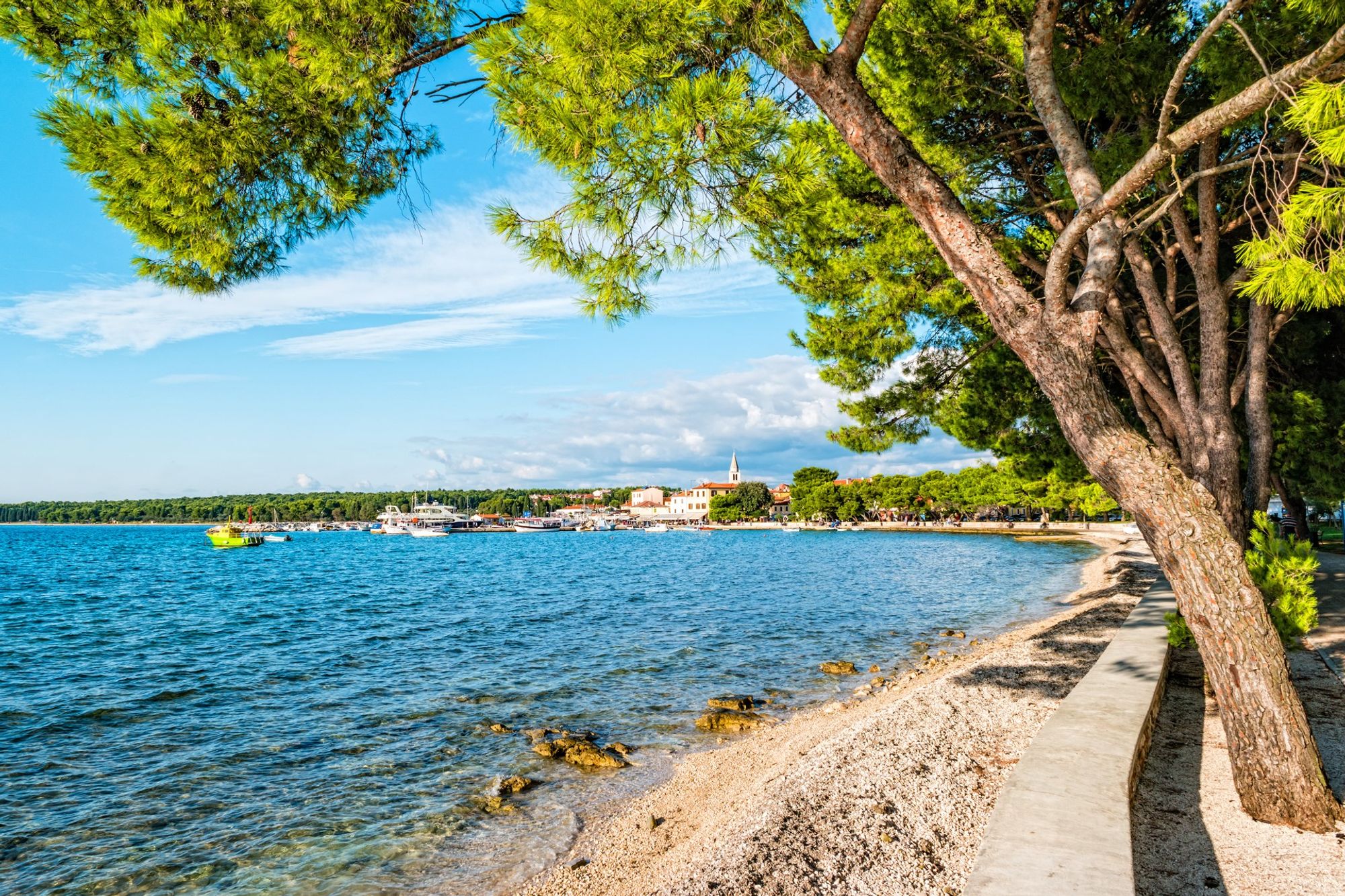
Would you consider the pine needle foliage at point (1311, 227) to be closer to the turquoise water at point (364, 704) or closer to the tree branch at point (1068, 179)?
the tree branch at point (1068, 179)

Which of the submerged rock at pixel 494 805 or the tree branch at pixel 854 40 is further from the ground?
the tree branch at pixel 854 40

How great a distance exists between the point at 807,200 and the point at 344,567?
4801 cm

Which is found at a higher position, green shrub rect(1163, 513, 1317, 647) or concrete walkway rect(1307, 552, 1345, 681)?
green shrub rect(1163, 513, 1317, 647)

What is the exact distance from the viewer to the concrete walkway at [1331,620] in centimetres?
765

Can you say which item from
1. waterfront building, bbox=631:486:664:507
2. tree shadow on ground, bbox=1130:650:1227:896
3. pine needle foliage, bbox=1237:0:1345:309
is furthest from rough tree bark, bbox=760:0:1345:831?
waterfront building, bbox=631:486:664:507

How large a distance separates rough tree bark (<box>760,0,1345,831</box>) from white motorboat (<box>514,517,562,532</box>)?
142 meters

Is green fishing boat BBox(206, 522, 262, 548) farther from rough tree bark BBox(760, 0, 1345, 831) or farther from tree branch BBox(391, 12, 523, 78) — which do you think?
rough tree bark BBox(760, 0, 1345, 831)

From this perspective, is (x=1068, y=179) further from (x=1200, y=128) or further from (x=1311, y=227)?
(x=1311, y=227)

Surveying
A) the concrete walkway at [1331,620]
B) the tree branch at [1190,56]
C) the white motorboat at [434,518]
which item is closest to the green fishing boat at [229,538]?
the white motorboat at [434,518]

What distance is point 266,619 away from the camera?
21.2 meters

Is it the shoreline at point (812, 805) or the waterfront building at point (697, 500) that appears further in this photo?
the waterfront building at point (697, 500)

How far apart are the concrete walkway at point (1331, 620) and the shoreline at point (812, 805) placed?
88.4 inches

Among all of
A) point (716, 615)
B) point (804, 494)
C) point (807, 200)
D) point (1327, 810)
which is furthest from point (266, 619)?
point (804, 494)

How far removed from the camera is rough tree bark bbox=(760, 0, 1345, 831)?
373 centimetres
